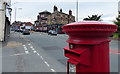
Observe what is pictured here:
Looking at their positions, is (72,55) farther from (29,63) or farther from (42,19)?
(42,19)

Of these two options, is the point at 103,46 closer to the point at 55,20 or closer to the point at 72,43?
the point at 72,43

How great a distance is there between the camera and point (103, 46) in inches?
49.4

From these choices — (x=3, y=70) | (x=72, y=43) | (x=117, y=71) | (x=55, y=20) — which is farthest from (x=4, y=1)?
(x=55, y=20)

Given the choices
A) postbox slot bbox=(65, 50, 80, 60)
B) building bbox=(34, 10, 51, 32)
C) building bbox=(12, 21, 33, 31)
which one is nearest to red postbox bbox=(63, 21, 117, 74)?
A: postbox slot bbox=(65, 50, 80, 60)

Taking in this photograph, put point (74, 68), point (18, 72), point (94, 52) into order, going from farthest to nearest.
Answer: point (18, 72)
point (74, 68)
point (94, 52)

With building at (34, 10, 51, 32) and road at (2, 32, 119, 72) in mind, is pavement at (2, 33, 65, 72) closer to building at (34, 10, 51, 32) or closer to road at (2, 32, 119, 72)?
road at (2, 32, 119, 72)

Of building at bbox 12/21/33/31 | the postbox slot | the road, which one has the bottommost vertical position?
the road

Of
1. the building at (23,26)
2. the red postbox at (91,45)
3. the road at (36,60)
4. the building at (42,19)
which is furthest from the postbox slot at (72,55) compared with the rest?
the building at (42,19)

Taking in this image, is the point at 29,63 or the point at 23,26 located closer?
the point at 29,63

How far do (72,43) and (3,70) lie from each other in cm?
508

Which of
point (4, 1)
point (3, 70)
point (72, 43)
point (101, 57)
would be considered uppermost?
point (4, 1)

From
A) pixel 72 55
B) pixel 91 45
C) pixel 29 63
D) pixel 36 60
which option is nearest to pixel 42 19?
pixel 36 60

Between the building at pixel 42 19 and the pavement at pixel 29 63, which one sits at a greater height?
the building at pixel 42 19

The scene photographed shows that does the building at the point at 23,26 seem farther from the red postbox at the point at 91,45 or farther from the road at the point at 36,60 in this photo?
the red postbox at the point at 91,45
